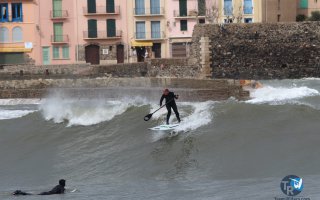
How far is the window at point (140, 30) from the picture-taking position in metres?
55.4

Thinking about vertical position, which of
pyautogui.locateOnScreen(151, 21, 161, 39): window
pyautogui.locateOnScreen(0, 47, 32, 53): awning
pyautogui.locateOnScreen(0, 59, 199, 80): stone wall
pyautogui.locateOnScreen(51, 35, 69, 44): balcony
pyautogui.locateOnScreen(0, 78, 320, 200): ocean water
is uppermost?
pyautogui.locateOnScreen(151, 21, 161, 39): window

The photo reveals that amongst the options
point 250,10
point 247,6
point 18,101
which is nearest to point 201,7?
point 247,6

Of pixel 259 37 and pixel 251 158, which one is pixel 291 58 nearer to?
pixel 259 37

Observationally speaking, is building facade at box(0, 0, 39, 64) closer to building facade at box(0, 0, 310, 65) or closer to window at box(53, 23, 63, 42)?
building facade at box(0, 0, 310, 65)

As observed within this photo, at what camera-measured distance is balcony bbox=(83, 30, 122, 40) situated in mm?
55469

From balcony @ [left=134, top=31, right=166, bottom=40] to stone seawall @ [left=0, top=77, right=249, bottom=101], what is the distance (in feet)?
48.0

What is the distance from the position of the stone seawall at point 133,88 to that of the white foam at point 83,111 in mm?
2146

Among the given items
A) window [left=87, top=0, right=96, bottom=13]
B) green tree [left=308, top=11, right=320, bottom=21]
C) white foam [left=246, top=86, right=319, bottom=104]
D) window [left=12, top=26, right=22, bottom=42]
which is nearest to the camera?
white foam [left=246, top=86, right=319, bottom=104]

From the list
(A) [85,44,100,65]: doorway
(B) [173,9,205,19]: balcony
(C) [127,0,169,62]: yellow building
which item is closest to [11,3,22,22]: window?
(A) [85,44,100,65]: doorway

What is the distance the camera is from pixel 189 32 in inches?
2191

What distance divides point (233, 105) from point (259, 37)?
2233 cm

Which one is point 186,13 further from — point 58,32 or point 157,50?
point 58,32

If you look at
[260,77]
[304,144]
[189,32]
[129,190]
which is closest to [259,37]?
[260,77]
